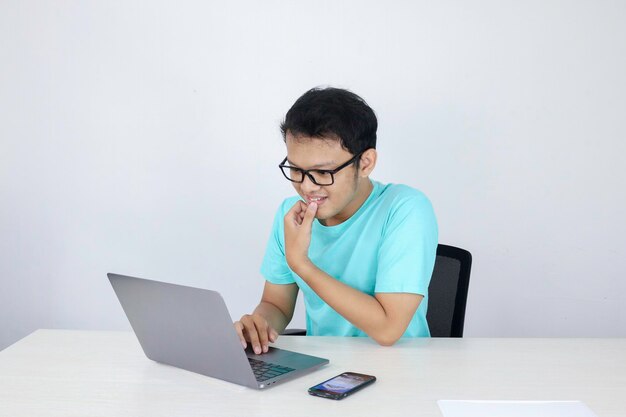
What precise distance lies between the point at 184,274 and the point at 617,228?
1.81m

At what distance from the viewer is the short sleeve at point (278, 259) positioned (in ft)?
6.93

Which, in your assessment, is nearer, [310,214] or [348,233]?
[310,214]

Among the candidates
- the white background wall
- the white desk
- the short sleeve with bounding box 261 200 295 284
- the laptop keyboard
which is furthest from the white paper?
the white background wall

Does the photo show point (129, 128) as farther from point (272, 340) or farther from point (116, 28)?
point (272, 340)

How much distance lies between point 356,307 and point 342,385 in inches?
14.1

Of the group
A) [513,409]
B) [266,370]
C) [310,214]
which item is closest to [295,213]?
[310,214]

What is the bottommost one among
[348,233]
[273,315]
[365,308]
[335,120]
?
[273,315]

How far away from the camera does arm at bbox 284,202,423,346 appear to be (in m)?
1.74

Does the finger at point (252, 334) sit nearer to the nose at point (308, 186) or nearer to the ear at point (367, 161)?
the nose at point (308, 186)

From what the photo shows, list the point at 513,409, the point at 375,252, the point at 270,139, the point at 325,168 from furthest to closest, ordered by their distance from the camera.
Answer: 1. the point at 270,139
2. the point at 375,252
3. the point at 325,168
4. the point at 513,409

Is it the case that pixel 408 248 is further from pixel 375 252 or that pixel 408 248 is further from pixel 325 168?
pixel 325 168

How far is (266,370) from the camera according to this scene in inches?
59.4

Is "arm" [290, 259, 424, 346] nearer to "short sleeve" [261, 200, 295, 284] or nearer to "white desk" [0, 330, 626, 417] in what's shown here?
"white desk" [0, 330, 626, 417]

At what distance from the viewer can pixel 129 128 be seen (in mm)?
3100
